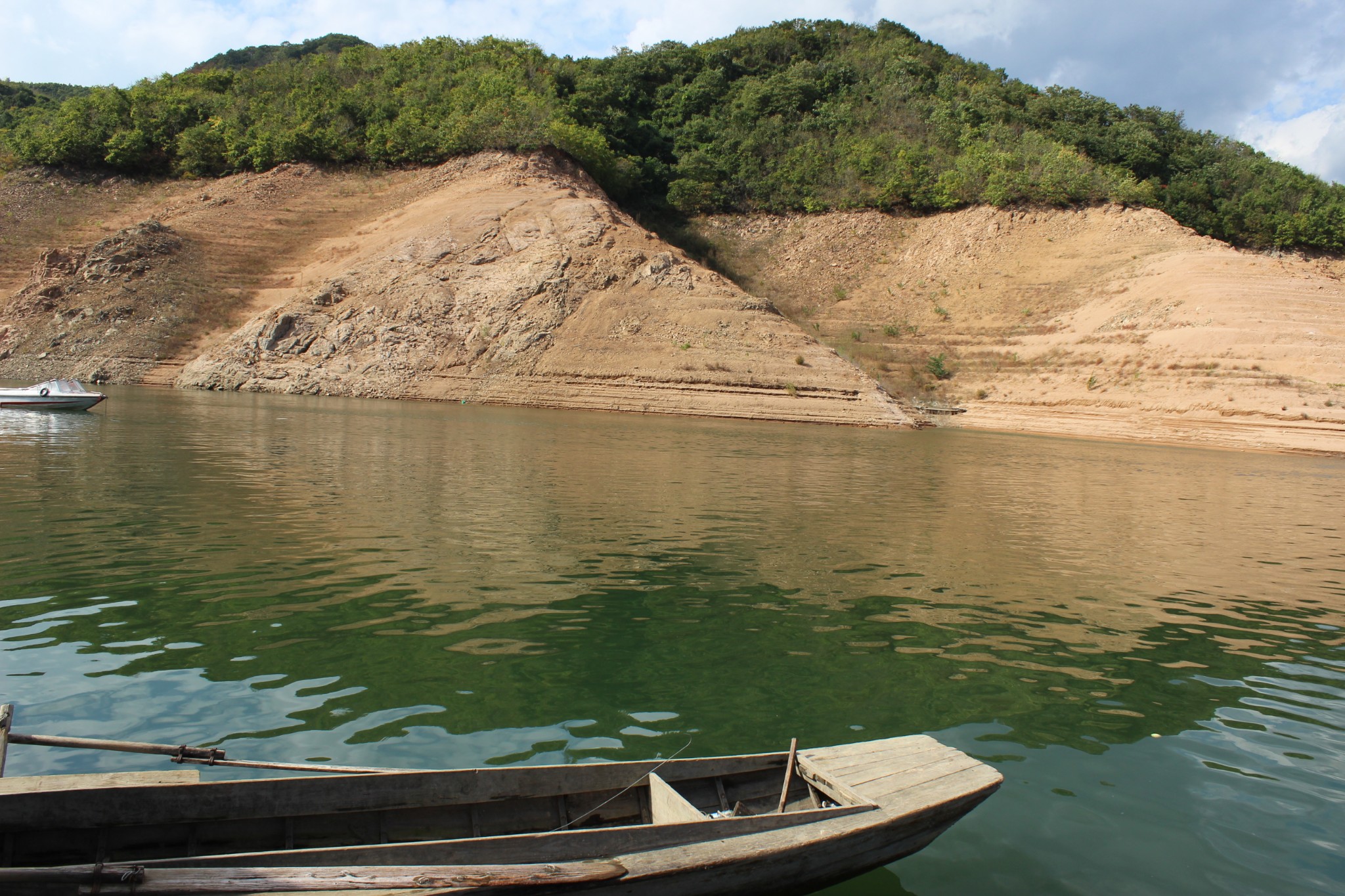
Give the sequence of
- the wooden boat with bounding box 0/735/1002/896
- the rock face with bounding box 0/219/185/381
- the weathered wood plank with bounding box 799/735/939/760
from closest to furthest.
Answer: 1. the wooden boat with bounding box 0/735/1002/896
2. the weathered wood plank with bounding box 799/735/939/760
3. the rock face with bounding box 0/219/185/381

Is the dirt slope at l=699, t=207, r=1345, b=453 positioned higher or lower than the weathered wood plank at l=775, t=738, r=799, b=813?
higher

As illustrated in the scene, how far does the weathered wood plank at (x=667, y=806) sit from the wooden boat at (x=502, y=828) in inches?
0.5

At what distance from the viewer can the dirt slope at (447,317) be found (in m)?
40.9

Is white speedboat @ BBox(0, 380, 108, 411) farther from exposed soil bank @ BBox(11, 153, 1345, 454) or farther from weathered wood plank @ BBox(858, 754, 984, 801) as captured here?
weathered wood plank @ BBox(858, 754, 984, 801)

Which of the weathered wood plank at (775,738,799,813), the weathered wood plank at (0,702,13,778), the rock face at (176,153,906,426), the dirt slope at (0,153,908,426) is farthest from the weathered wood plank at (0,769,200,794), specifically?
the dirt slope at (0,153,908,426)

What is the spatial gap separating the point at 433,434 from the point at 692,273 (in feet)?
79.7

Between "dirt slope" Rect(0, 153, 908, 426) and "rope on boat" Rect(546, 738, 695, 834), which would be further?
"dirt slope" Rect(0, 153, 908, 426)

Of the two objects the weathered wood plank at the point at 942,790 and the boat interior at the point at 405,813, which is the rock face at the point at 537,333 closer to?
the weathered wood plank at the point at 942,790

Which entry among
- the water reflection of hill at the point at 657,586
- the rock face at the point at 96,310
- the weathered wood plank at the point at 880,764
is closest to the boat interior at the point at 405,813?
the weathered wood plank at the point at 880,764

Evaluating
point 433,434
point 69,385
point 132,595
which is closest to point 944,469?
point 433,434

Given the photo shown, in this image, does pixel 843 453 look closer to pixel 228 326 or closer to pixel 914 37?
pixel 228 326

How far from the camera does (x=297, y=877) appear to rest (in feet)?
11.4

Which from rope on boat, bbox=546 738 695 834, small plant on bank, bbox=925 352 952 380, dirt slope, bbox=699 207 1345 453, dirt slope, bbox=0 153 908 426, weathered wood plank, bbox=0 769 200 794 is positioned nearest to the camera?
weathered wood plank, bbox=0 769 200 794

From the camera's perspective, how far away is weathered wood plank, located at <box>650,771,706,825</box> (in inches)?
175
